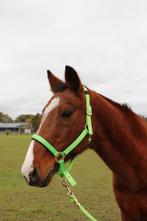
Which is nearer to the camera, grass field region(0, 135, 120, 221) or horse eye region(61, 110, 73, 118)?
horse eye region(61, 110, 73, 118)

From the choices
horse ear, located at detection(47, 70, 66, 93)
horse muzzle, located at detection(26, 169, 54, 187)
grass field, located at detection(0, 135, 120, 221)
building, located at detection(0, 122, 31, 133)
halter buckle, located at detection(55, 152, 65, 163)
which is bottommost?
building, located at detection(0, 122, 31, 133)

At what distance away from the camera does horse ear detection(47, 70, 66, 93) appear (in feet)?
14.0

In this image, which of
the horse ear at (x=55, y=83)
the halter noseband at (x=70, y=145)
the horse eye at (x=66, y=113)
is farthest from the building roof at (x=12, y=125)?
the horse eye at (x=66, y=113)

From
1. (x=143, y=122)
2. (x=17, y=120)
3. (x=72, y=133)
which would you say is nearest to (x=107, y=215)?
(x=143, y=122)

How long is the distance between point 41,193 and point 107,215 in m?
3.71

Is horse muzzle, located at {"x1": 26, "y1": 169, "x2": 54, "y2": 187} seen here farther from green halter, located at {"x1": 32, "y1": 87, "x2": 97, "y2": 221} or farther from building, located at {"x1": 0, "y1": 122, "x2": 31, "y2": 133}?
building, located at {"x1": 0, "y1": 122, "x2": 31, "y2": 133}

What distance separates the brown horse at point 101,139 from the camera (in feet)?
12.8

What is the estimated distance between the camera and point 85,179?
1673cm

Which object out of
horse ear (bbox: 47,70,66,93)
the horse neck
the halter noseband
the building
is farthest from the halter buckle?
the building

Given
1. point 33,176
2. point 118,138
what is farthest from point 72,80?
point 33,176

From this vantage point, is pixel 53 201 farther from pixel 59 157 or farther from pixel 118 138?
pixel 59 157

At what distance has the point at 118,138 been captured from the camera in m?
4.61

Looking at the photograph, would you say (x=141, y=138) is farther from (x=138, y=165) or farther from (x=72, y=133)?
(x=72, y=133)

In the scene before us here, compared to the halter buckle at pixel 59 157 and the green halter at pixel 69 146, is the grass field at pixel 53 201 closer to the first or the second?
the green halter at pixel 69 146
